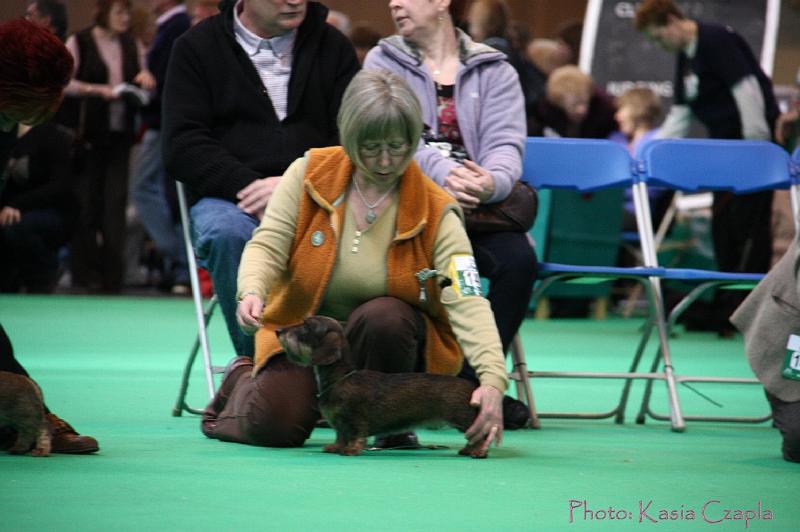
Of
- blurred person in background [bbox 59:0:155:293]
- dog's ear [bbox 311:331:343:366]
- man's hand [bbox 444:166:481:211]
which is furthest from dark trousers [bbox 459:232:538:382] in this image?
blurred person in background [bbox 59:0:155:293]

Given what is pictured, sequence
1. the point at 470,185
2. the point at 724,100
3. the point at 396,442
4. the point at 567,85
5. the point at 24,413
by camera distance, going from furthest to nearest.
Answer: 1. the point at 567,85
2. the point at 724,100
3. the point at 470,185
4. the point at 396,442
5. the point at 24,413

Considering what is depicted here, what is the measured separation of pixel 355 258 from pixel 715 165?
1974 mm

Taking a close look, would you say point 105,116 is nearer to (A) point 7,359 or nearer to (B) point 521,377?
(B) point 521,377

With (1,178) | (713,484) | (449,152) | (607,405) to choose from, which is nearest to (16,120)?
(1,178)

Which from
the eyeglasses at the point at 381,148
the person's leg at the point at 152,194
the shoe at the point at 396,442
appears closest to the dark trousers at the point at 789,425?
the shoe at the point at 396,442

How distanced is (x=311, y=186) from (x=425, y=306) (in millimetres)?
420

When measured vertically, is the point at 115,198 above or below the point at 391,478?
below

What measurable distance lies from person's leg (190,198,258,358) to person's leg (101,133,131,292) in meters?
5.68

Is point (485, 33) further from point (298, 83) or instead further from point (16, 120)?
point (16, 120)

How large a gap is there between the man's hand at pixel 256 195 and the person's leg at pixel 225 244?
0.10 ft

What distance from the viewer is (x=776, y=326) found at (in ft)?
11.9

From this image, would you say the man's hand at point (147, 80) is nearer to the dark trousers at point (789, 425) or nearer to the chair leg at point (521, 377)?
the chair leg at point (521, 377)

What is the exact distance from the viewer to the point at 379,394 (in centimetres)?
332

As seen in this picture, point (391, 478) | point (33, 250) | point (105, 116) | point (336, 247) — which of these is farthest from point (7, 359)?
point (105, 116)
